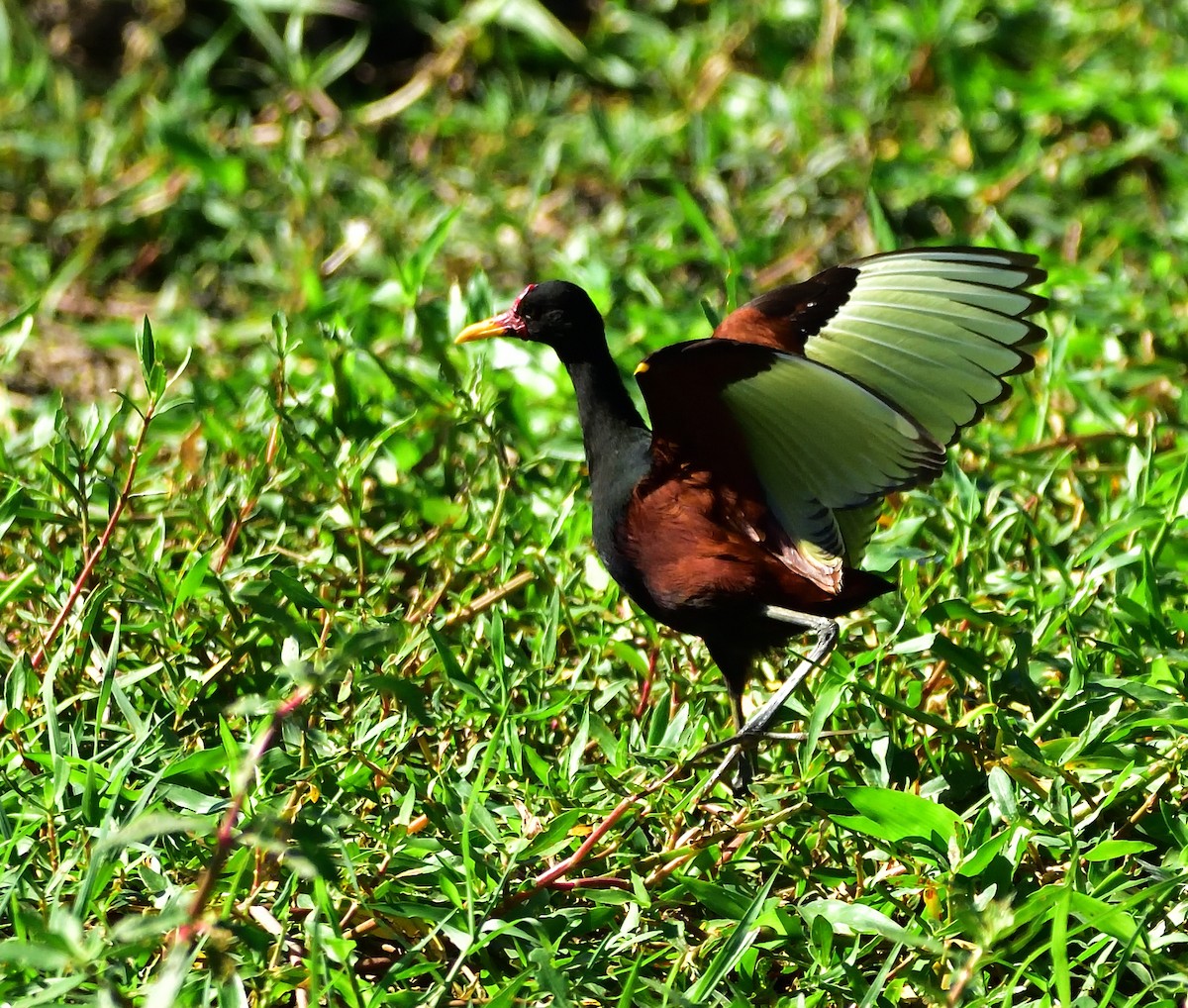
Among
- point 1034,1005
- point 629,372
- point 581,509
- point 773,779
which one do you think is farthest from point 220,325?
point 1034,1005

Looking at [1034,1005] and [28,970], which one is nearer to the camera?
[28,970]

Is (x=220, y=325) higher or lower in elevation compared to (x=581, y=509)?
lower

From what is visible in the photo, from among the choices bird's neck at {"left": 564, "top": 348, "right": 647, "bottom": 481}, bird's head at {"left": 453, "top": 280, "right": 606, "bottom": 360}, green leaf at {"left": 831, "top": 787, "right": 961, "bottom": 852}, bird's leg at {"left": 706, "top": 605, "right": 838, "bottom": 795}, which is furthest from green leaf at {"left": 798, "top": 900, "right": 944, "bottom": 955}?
bird's head at {"left": 453, "top": 280, "right": 606, "bottom": 360}

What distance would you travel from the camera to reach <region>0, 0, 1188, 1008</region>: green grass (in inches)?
95.7

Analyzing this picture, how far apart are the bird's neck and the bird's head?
0.10ft

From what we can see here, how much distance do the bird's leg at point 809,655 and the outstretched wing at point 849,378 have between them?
5.2 inches

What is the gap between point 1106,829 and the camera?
2697 millimetres

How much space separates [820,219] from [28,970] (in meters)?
3.65

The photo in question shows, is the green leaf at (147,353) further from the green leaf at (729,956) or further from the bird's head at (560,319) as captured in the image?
the green leaf at (729,956)

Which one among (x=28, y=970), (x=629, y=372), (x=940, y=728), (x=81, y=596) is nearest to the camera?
(x=28, y=970)

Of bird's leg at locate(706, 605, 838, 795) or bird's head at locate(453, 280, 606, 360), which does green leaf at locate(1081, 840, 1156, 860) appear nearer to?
bird's leg at locate(706, 605, 838, 795)

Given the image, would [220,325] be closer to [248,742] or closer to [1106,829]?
[248,742]

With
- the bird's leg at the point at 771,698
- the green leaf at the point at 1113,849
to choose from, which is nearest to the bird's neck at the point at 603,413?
the bird's leg at the point at 771,698

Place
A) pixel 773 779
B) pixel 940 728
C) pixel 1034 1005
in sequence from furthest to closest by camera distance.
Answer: pixel 940 728 → pixel 773 779 → pixel 1034 1005
